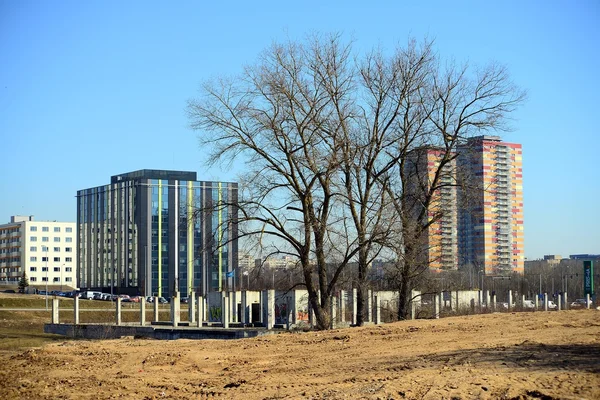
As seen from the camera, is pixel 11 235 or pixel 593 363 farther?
pixel 11 235

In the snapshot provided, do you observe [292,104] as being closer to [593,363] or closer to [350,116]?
[350,116]

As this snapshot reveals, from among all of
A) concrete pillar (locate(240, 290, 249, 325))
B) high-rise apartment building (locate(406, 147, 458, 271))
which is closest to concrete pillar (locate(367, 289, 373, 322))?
high-rise apartment building (locate(406, 147, 458, 271))

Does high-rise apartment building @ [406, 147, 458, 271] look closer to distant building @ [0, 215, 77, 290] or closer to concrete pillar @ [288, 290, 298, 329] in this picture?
concrete pillar @ [288, 290, 298, 329]

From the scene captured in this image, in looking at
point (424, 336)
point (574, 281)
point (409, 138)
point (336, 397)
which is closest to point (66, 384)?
point (336, 397)

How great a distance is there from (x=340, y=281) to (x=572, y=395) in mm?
21629

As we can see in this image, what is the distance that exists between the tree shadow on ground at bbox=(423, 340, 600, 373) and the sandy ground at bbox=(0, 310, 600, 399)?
0.02 meters

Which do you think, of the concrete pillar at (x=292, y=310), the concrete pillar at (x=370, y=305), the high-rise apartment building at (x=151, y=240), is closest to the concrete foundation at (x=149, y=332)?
the concrete pillar at (x=292, y=310)

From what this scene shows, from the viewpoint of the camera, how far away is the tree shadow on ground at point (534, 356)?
551 inches

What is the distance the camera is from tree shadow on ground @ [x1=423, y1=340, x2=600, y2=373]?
14.0m

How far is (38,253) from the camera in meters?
145

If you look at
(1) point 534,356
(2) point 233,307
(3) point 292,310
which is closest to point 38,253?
(2) point 233,307

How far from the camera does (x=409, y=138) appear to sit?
35219 millimetres

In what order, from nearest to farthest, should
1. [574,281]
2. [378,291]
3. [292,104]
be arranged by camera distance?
[292,104], [378,291], [574,281]

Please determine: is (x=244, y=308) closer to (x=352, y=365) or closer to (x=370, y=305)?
(x=370, y=305)
